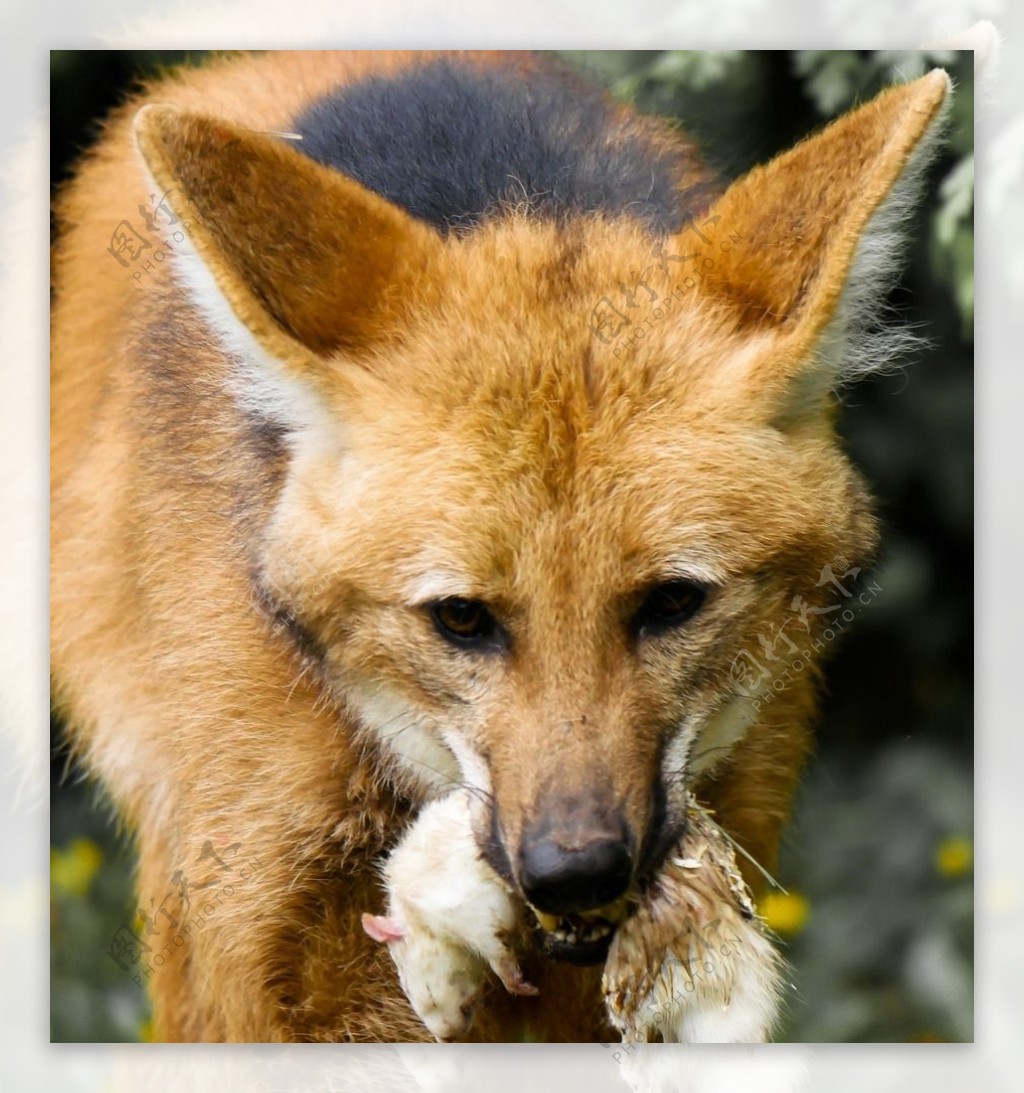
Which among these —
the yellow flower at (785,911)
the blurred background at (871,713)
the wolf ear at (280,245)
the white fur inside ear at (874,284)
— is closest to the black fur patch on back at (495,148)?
the blurred background at (871,713)

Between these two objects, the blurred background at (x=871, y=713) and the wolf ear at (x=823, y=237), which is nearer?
the wolf ear at (x=823, y=237)

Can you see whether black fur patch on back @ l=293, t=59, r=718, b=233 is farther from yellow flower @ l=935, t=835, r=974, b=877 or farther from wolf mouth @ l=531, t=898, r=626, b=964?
yellow flower @ l=935, t=835, r=974, b=877

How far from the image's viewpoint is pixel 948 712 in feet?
8.76

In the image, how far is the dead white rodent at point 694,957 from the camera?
2154 mm

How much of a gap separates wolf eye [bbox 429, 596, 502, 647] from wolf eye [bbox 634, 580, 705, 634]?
8.2 inches

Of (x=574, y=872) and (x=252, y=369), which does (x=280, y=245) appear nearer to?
(x=252, y=369)

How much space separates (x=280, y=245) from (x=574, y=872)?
970mm

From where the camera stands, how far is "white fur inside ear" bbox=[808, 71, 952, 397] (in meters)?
2.11

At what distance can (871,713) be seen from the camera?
2.71m

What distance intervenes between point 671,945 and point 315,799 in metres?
0.66

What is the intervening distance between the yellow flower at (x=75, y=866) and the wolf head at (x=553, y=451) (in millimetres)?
741

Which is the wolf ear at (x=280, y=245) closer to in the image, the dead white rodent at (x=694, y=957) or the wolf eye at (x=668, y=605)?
the wolf eye at (x=668, y=605)

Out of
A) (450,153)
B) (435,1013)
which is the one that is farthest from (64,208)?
(435,1013)

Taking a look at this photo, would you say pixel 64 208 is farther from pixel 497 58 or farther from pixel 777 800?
pixel 777 800
